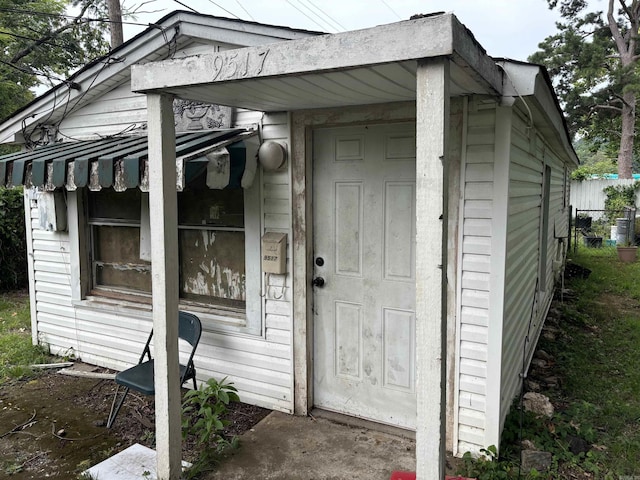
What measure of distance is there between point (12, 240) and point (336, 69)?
351 inches

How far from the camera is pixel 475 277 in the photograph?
321 cm

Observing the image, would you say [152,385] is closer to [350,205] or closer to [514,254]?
[350,205]

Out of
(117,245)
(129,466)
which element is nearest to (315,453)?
(129,466)

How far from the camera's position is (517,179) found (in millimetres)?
3658

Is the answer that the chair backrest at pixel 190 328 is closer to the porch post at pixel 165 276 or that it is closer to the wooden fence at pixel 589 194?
the porch post at pixel 165 276

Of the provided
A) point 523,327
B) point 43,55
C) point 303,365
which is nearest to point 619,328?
→ point 523,327

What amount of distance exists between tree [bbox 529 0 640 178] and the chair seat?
18.4 metres

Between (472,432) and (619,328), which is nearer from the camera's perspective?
(472,432)

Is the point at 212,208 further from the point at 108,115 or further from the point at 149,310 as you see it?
the point at 108,115

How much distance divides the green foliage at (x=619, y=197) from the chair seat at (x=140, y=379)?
1804 centimetres

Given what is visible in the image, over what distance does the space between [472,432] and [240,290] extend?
219 cm

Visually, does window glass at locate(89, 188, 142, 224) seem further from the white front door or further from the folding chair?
the white front door

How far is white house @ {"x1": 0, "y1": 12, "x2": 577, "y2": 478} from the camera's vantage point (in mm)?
2178

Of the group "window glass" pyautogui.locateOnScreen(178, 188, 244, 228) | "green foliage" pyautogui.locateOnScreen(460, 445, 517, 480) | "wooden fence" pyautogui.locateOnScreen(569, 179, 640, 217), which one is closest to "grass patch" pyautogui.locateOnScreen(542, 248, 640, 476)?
"green foliage" pyautogui.locateOnScreen(460, 445, 517, 480)
